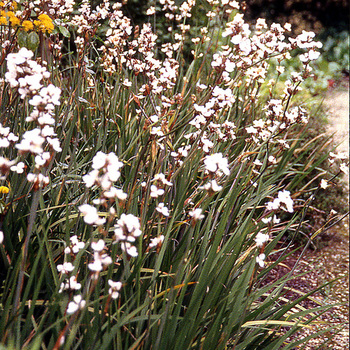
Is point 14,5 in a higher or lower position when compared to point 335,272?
higher

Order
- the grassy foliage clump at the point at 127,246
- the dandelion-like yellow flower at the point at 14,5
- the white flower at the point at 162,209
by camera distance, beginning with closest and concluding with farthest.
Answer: the grassy foliage clump at the point at 127,246
the white flower at the point at 162,209
the dandelion-like yellow flower at the point at 14,5

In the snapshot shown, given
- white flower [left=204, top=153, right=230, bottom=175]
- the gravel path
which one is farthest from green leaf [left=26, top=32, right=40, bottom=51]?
the gravel path

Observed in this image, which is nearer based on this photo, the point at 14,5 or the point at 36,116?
the point at 36,116

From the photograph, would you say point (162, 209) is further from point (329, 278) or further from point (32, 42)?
point (329, 278)

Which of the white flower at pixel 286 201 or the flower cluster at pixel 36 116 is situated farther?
the white flower at pixel 286 201

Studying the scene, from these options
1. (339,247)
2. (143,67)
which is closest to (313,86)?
(339,247)

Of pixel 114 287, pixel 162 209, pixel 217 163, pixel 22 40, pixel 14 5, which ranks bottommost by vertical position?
pixel 114 287

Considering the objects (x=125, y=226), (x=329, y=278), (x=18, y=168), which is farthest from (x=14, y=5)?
(x=329, y=278)

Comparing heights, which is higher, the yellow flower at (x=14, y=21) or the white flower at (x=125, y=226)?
the yellow flower at (x=14, y=21)

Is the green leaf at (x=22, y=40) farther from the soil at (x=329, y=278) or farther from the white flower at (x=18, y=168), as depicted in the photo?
the soil at (x=329, y=278)

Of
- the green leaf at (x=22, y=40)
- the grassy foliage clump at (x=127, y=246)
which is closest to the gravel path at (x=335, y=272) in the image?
the grassy foliage clump at (x=127, y=246)

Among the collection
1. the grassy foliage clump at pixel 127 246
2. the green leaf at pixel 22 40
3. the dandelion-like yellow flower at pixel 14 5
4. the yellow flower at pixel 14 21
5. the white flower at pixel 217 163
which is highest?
the dandelion-like yellow flower at pixel 14 5

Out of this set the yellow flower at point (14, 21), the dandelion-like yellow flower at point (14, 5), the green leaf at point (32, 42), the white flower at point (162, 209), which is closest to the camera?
the white flower at point (162, 209)

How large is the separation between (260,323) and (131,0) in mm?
3682
